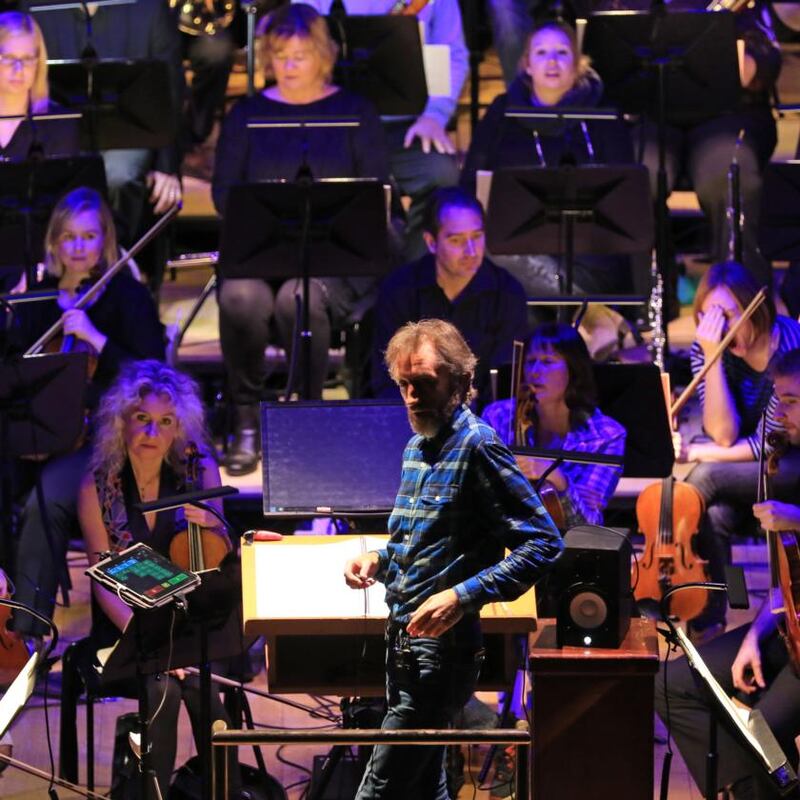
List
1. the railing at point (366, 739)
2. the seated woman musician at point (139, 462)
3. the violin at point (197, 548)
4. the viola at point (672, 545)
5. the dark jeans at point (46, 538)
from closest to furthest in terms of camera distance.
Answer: the railing at point (366, 739), the violin at point (197, 548), the seated woman musician at point (139, 462), the viola at point (672, 545), the dark jeans at point (46, 538)

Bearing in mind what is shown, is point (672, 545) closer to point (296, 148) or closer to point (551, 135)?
point (551, 135)

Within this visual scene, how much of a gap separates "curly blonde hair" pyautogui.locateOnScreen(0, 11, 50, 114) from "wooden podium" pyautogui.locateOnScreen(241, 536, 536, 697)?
288 centimetres

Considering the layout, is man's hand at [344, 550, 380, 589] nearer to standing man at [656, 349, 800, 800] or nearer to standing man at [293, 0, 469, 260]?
standing man at [656, 349, 800, 800]

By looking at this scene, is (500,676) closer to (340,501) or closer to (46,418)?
(340,501)

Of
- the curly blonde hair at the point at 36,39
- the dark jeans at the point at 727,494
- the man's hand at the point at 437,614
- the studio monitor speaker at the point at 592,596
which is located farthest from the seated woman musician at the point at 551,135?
the man's hand at the point at 437,614

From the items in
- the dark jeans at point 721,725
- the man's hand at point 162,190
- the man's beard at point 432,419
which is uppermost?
the man's hand at point 162,190

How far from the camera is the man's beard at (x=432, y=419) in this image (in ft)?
11.5

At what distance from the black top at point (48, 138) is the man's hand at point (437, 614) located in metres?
3.56

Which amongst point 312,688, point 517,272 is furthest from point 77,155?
point 312,688

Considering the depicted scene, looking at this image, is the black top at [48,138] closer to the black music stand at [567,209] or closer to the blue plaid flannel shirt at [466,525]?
the black music stand at [567,209]

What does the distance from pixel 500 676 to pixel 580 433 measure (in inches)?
41.1

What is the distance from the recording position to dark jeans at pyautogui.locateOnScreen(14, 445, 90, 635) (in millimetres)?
5242

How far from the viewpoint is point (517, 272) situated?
655cm

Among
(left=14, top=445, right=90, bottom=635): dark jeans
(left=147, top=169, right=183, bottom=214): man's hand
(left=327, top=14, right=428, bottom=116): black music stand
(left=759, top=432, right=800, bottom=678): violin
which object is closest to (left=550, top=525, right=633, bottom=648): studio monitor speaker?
(left=759, top=432, right=800, bottom=678): violin
